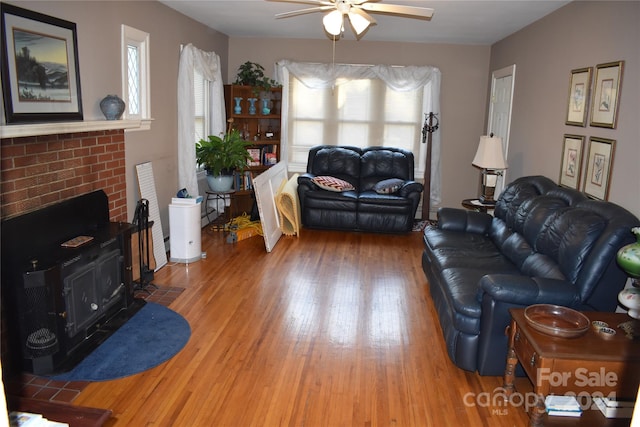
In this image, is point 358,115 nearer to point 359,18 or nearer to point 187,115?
point 187,115

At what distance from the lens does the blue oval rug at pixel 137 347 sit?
2.97m

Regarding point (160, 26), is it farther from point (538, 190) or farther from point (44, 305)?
point (538, 190)

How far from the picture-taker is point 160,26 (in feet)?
15.9

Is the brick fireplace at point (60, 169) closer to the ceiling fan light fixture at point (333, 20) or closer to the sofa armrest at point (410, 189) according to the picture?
the ceiling fan light fixture at point (333, 20)

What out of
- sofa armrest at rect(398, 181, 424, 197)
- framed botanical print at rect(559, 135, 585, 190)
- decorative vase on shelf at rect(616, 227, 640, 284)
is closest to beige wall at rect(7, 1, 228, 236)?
sofa armrest at rect(398, 181, 424, 197)

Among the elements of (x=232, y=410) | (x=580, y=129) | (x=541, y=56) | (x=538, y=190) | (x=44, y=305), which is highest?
(x=541, y=56)

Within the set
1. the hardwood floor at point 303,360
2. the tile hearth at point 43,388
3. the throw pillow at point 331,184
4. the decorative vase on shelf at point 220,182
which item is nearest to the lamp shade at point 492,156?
the hardwood floor at point 303,360

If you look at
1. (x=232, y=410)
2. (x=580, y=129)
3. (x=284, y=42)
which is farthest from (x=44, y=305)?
(x=284, y=42)

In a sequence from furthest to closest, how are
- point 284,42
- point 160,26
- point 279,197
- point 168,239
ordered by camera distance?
point 284,42 < point 279,197 < point 168,239 < point 160,26

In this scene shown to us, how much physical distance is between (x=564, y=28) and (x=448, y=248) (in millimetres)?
2171

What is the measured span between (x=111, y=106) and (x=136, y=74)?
91cm

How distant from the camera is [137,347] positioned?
3283 millimetres

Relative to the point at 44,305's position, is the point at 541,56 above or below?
above

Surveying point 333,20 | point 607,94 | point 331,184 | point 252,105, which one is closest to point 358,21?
point 333,20
